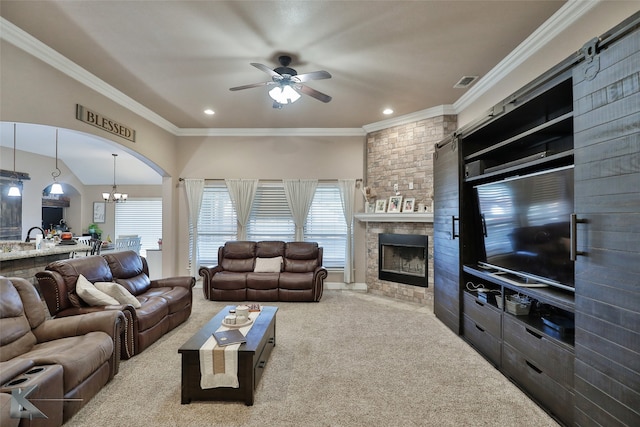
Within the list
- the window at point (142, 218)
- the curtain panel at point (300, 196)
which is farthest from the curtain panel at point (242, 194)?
the window at point (142, 218)

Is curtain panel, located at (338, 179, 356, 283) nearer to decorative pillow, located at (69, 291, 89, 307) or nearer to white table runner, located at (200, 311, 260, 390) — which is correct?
white table runner, located at (200, 311, 260, 390)

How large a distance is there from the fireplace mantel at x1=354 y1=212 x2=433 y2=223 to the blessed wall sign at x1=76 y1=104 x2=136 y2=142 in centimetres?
391

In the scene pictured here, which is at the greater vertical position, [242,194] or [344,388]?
[242,194]

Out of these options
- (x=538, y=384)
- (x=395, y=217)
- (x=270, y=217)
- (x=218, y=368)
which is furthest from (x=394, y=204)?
(x=218, y=368)

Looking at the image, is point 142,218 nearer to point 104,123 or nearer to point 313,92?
point 104,123

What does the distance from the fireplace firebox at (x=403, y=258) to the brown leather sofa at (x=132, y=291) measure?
318cm

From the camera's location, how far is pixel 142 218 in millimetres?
9758

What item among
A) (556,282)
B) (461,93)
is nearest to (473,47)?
(461,93)

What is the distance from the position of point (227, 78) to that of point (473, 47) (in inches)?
110

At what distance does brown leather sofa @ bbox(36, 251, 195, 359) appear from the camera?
2.82m

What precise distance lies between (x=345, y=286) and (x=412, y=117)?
329cm

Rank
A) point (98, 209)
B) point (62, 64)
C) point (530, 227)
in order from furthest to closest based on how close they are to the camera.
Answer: point (98, 209)
point (62, 64)
point (530, 227)

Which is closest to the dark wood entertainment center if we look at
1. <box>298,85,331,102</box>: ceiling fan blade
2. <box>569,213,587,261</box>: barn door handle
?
<box>569,213,587,261</box>: barn door handle

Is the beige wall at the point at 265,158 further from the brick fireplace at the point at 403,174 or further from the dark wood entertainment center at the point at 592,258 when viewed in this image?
the dark wood entertainment center at the point at 592,258
